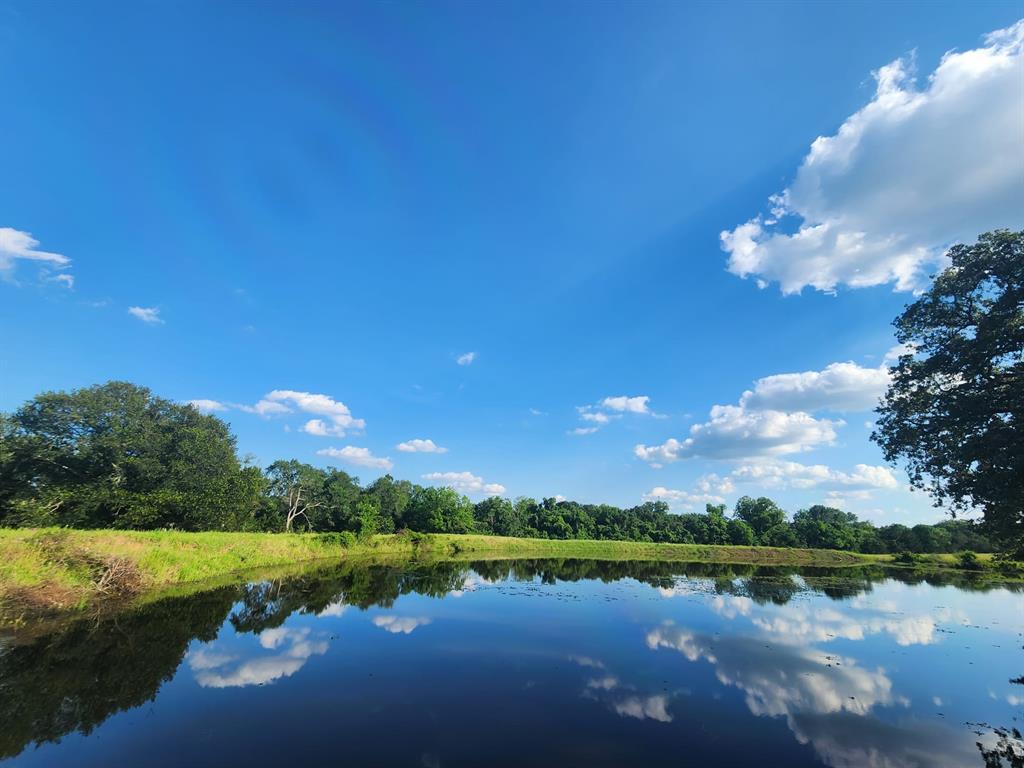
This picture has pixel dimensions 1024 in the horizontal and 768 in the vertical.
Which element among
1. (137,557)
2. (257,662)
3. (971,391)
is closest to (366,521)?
(137,557)

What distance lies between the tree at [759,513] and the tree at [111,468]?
100800mm

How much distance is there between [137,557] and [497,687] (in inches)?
862

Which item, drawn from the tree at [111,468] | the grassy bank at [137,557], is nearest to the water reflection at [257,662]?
the grassy bank at [137,557]

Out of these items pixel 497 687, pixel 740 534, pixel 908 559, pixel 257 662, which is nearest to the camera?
pixel 497 687

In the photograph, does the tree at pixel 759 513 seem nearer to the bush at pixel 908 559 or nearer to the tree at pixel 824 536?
the tree at pixel 824 536

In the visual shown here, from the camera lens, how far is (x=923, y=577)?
50781 millimetres

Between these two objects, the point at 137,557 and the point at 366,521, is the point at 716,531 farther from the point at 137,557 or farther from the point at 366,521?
the point at 137,557

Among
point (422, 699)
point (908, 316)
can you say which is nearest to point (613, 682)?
point (422, 699)

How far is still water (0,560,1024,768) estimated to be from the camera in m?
8.71

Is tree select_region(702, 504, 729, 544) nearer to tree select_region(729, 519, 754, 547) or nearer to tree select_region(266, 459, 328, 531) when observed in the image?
tree select_region(729, 519, 754, 547)

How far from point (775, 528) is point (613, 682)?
97813 millimetres

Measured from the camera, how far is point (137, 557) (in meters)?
22.2

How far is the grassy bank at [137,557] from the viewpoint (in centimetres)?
1672

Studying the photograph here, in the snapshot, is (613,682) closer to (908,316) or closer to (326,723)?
(326,723)
